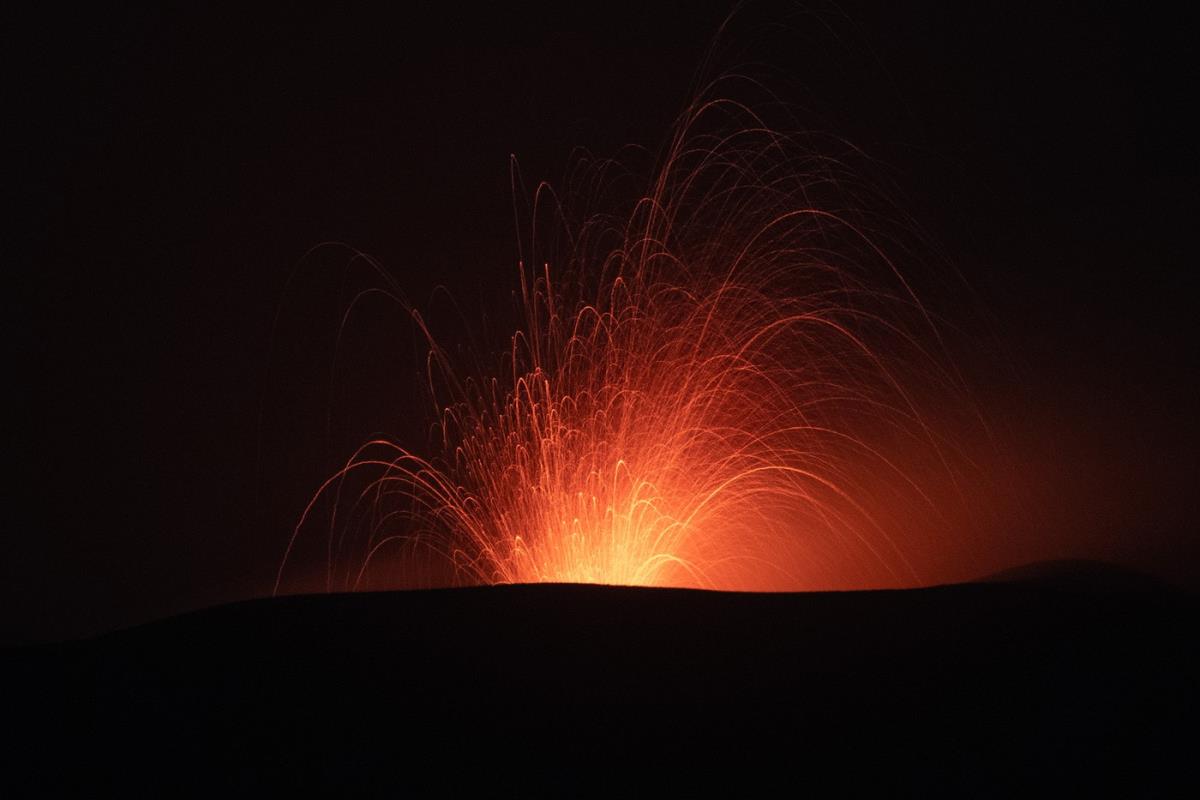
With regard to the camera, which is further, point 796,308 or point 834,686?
point 796,308

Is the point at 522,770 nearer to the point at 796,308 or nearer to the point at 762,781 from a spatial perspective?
the point at 762,781

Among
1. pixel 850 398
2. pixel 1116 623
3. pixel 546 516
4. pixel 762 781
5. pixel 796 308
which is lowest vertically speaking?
pixel 762 781

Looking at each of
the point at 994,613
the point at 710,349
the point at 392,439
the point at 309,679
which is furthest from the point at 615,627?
the point at 392,439

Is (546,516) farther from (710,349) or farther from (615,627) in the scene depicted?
(615,627)

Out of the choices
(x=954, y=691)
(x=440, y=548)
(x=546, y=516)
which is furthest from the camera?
(x=440, y=548)

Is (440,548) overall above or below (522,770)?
above

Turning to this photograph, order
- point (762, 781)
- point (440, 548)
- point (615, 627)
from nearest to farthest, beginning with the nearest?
1. point (762, 781)
2. point (615, 627)
3. point (440, 548)

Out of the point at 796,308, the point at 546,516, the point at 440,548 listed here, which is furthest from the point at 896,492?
the point at 440,548

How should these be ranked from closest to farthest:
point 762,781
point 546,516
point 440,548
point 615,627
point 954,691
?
point 762,781, point 954,691, point 615,627, point 546,516, point 440,548

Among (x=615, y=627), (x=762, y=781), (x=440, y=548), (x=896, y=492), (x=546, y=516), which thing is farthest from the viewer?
(x=440, y=548)
